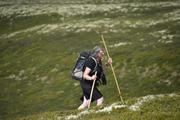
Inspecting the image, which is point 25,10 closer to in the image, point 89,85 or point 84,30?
point 84,30

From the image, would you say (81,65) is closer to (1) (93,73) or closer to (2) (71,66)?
(1) (93,73)

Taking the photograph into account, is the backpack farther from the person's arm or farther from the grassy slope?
the grassy slope

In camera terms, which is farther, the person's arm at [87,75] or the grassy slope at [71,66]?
the grassy slope at [71,66]

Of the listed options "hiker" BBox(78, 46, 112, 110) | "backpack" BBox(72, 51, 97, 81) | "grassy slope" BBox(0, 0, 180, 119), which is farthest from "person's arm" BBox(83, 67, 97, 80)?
"grassy slope" BBox(0, 0, 180, 119)

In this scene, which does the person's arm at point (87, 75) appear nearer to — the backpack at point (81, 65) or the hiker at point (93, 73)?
the hiker at point (93, 73)

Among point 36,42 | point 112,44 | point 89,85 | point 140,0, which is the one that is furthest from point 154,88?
point 140,0

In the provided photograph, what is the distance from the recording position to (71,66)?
51.2 meters

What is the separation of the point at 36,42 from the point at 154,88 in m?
36.4

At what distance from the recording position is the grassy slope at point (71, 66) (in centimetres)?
3769

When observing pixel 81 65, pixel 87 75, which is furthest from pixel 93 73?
pixel 81 65

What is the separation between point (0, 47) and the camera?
6862 cm

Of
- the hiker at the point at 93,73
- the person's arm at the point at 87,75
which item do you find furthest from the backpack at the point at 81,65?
the person's arm at the point at 87,75

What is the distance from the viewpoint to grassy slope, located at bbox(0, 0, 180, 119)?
1484 inches

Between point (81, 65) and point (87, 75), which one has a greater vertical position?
point (81, 65)
